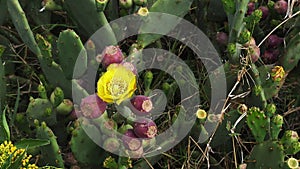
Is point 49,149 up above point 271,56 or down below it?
below

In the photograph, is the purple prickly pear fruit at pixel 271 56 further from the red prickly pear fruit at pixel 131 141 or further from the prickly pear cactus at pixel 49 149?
the prickly pear cactus at pixel 49 149

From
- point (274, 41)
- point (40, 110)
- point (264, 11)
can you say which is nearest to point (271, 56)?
point (274, 41)

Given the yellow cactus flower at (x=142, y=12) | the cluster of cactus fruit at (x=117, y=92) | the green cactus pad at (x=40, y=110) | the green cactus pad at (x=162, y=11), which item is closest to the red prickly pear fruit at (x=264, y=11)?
the cluster of cactus fruit at (x=117, y=92)

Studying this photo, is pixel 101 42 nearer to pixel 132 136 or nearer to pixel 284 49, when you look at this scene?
pixel 132 136

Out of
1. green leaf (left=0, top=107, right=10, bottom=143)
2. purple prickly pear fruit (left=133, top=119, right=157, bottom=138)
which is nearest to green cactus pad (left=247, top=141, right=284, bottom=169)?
purple prickly pear fruit (left=133, top=119, right=157, bottom=138)

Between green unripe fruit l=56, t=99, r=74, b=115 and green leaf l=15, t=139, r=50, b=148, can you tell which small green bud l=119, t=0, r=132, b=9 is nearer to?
green unripe fruit l=56, t=99, r=74, b=115

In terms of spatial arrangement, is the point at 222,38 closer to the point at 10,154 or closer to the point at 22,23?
the point at 22,23

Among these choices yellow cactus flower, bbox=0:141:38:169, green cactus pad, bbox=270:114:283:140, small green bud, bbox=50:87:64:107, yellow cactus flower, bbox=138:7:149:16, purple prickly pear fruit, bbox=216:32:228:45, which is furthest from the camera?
purple prickly pear fruit, bbox=216:32:228:45
